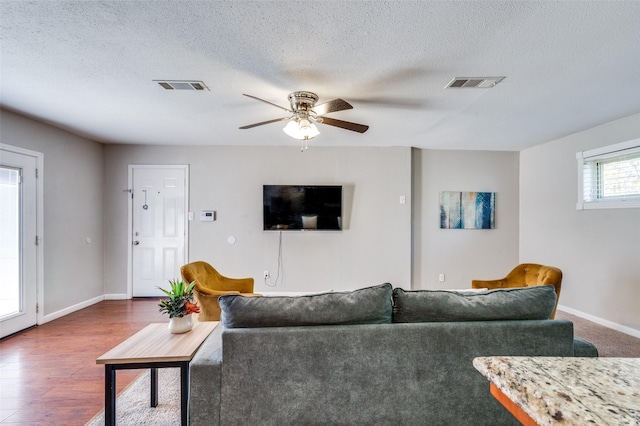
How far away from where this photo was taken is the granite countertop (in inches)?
22.0

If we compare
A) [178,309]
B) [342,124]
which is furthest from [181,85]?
[178,309]

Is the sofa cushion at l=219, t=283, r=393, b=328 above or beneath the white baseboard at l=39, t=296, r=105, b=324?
above

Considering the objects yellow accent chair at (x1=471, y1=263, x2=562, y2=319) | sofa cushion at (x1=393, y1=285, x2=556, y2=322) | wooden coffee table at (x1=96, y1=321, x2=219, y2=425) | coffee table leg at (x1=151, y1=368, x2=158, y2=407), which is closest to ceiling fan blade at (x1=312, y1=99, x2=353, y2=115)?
sofa cushion at (x1=393, y1=285, x2=556, y2=322)

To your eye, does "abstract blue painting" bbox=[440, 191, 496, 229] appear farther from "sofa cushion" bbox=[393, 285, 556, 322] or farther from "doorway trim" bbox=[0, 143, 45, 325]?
"doorway trim" bbox=[0, 143, 45, 325]

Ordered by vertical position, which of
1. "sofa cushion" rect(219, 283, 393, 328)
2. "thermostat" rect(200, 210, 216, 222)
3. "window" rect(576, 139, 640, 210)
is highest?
"window" rect(576, 139, 640, 210)

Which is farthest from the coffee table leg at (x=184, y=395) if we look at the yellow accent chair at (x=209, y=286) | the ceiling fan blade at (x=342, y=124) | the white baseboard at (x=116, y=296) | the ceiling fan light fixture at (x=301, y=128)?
the white baseboard at (x=116, y=296)

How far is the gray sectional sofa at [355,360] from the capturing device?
1368 millimetres

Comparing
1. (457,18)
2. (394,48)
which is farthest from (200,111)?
(457,18)

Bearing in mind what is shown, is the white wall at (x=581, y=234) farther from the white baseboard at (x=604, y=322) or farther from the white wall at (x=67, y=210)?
the white wall at (x=67, y=210)

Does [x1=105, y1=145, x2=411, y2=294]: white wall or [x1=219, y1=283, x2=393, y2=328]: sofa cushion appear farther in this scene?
[x1=105, y1=145, x2=411, y2=294]: white wall

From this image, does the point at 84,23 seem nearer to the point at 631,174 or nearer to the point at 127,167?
the point at 127,167

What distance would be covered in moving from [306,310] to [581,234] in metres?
4.22

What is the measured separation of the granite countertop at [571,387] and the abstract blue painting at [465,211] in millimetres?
4272

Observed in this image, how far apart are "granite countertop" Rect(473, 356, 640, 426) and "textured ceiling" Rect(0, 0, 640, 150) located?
1704mm
